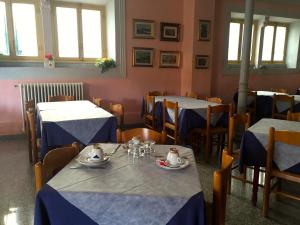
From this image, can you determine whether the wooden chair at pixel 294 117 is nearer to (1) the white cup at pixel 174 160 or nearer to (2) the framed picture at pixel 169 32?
(1) the white cup at pixel 174 160

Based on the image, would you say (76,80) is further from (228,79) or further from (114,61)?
(228,79)

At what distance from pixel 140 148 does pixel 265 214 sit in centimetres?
133

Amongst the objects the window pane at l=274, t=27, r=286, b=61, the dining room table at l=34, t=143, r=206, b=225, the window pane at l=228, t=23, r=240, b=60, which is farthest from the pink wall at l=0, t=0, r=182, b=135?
the dining room table at l=34, t=143, r=206, b=225

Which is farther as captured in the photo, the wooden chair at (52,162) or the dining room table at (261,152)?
the dining room table at (261,152)

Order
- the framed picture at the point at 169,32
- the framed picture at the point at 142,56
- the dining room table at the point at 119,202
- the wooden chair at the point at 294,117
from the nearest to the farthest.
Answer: the dining room table at the point at 119,202 < the wooden chair at the point at 294,117 < the framed picture at the point at 142,56 < the framed picture at the point at 169,32

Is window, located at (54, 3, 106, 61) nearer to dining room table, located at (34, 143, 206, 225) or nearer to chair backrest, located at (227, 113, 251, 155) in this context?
chair backrest, located at (227, 113, 251, 155)

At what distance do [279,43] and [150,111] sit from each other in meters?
4.56

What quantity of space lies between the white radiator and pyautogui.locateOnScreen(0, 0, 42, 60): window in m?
0.67

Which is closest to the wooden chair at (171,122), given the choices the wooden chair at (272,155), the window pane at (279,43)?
the wooden chair at (272,155)

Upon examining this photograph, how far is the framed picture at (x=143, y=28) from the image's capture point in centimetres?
504

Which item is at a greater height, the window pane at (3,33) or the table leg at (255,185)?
the window pane at (3,33)

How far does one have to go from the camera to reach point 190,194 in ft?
3.97

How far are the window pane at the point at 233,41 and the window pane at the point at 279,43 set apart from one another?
53.1 inches

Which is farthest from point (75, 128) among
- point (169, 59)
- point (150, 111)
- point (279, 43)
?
point (279, 43)
